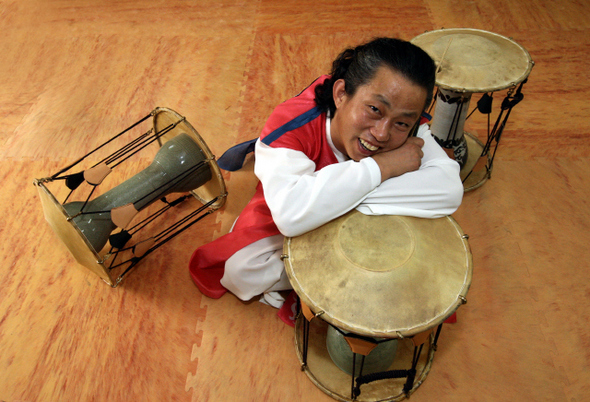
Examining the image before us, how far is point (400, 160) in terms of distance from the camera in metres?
1.37

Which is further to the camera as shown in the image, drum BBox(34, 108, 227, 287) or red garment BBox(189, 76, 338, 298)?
drum BBox(34, 108, 227, 287)

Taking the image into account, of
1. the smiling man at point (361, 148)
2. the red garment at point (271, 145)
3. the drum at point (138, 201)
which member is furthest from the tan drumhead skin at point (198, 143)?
the smiling man at point (361, 148)

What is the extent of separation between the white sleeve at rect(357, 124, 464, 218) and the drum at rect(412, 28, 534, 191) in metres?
0.59

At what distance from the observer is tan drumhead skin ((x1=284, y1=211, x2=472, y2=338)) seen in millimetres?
1151

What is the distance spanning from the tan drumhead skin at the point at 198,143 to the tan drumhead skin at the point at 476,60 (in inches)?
36.7

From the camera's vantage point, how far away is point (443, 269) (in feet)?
4.06

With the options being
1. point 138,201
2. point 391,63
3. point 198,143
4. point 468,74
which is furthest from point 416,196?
point 138,201

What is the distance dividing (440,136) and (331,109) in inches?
36.6

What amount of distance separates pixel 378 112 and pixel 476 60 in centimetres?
79

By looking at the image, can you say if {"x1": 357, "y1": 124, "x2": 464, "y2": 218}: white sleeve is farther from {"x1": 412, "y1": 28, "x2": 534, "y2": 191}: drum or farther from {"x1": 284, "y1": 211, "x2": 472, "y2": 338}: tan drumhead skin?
{"x1": 412, "y1": 28, "x2": 534, "y2": 191}: drum

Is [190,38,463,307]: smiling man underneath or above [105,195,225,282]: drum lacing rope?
above

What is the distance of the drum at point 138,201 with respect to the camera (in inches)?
66.3

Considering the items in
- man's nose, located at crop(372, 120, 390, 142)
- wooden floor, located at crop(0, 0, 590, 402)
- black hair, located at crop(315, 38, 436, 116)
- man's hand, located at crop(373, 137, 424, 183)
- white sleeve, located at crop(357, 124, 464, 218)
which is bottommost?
wooden floor, located at crop(0, 0, 590, 402)

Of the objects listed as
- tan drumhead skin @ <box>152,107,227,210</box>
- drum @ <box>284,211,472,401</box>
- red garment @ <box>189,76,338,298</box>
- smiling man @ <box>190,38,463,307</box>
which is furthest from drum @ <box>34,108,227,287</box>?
drum @ <box>284,211,472,401</box>
